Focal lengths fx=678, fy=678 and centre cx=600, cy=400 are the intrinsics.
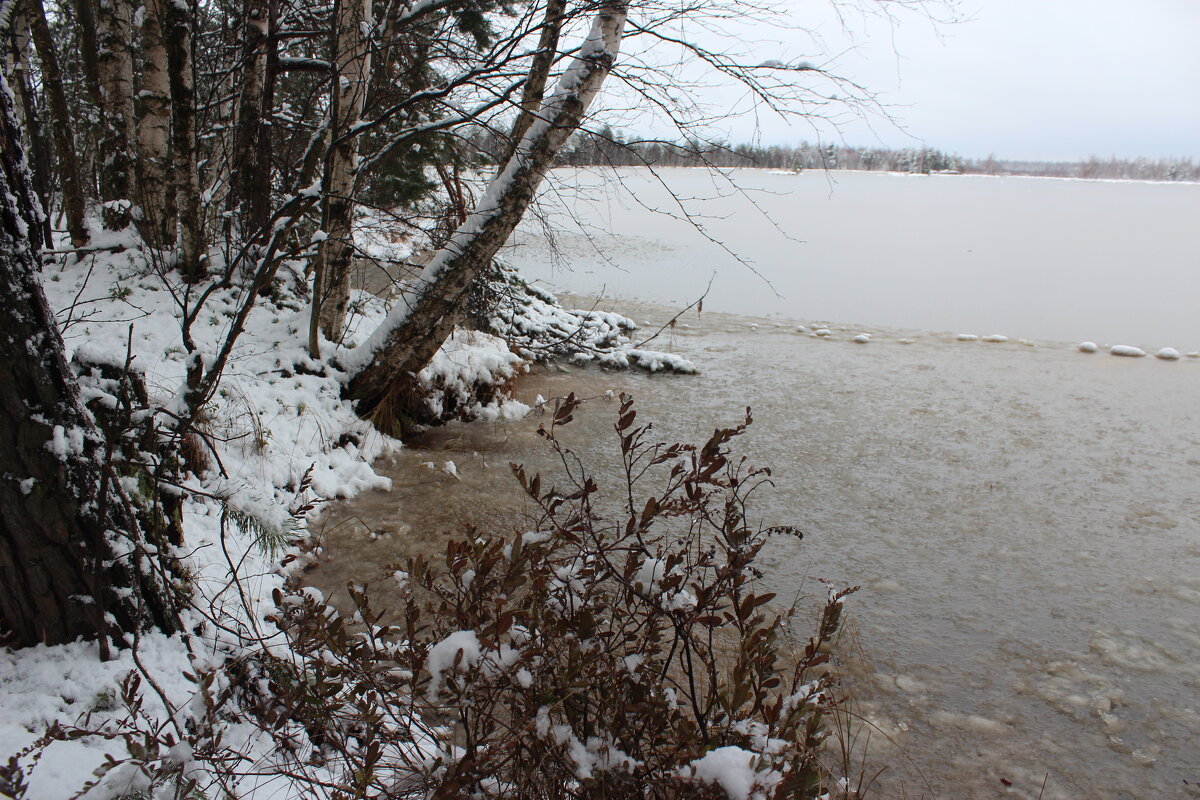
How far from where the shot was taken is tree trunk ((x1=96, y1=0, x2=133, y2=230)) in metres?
5.93

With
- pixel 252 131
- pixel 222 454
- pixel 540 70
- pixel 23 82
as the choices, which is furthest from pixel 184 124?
pixel 540 70

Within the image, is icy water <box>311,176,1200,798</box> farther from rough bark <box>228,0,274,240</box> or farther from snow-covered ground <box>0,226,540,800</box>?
rough bark <box>228,0,274,240</box>

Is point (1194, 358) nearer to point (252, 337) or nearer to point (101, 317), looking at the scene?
point (252, 337)

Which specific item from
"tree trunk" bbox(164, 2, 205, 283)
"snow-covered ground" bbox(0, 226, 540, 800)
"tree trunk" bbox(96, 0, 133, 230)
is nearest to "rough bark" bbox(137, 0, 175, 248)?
"tree trunk" bbox(164, 2, 205, 283)

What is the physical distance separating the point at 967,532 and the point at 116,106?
7.88 m

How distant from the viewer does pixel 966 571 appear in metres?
3.92

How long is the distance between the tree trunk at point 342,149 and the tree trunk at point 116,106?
278 cm

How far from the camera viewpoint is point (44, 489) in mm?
1709

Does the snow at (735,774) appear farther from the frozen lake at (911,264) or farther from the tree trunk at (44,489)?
the frozen lake at (911,264)

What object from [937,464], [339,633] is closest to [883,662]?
[339,633]

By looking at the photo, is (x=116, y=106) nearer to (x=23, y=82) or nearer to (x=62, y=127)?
(x=62, y=127)

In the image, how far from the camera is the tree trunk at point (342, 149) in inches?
173

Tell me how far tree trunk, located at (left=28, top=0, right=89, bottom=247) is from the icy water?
437 cm

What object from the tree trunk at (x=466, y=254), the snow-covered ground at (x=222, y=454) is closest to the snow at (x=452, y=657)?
the snow-covered ground at (x=222, y=454)
